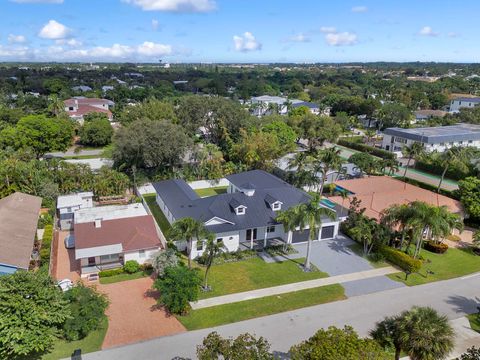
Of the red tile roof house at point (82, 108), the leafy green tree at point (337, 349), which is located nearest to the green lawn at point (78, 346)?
the leafy green tree at point (337, 349)

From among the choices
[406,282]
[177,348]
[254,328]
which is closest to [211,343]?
[177,348]

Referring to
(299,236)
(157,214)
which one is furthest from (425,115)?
(157,214)

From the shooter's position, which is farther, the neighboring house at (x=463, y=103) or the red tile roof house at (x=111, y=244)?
the neighboring house at (x=463, y=103)

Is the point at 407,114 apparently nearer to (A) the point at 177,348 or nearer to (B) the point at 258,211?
(B) the point at 258,211

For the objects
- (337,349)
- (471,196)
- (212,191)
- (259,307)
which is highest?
(337,349)

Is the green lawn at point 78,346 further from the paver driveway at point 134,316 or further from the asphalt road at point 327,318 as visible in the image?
the asphalt road at point 327,318

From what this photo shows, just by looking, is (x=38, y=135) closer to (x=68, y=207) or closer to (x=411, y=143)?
(x=68, y=207)

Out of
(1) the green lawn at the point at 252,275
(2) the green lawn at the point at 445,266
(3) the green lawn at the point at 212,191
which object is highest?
(1) the green lawn at the point at 252,275
